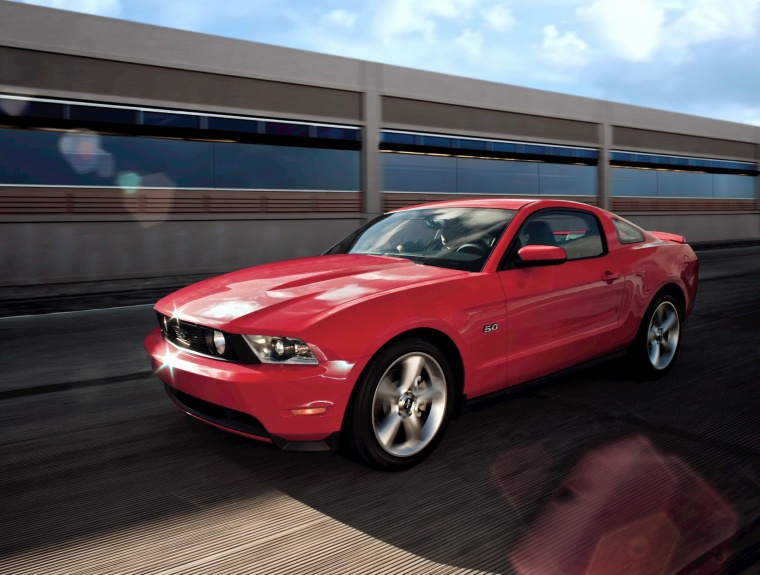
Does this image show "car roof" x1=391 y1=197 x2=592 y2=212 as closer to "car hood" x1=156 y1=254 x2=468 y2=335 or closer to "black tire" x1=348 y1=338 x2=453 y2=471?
"car hood" x1=156 y1=254 x2=468 y2=335

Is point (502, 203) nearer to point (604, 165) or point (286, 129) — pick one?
point (286, 129)

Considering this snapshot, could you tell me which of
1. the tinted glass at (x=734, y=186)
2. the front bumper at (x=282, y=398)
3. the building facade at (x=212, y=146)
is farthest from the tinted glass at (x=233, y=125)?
the tinted glass at (x=734, y=186)

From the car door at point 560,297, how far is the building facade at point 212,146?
1107cm

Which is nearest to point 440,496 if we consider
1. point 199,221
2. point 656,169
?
point 199,221

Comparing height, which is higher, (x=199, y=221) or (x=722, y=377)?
(x=199, y=221)

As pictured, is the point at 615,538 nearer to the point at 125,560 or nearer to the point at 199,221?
the point at 125,560

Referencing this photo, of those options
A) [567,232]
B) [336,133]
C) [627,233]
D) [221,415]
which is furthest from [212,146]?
[221,415]

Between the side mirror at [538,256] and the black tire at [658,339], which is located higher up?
the side mirror at [538,256]

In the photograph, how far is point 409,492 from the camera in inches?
120

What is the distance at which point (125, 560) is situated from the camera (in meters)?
2.45

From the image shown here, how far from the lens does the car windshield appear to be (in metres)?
3.95

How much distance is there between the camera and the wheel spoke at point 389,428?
3.21 metres

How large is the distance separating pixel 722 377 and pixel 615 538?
10.2ft

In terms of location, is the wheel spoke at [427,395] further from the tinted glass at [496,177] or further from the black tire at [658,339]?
the tinted glass at [496,177]
